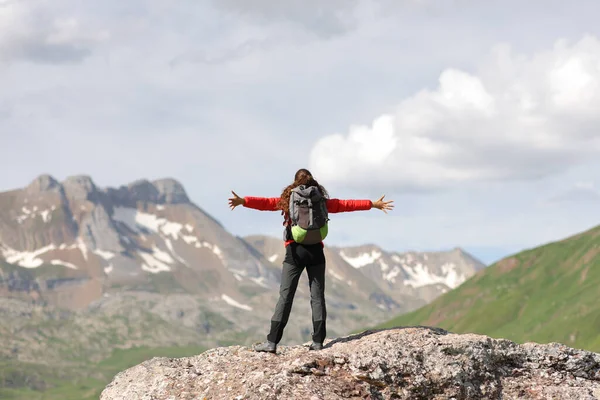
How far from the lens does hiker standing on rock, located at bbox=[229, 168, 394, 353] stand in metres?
17.5

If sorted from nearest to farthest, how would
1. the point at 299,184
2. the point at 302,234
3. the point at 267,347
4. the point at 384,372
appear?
the point at 384,372 < the point at 302,234 < the point at 267,347 < the point at 299,184

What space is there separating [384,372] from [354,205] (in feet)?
16.3

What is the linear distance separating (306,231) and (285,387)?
4.25 meters

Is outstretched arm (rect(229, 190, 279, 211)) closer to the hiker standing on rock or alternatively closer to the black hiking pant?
the hiker standing on rock

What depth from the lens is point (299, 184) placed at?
58.8 ft

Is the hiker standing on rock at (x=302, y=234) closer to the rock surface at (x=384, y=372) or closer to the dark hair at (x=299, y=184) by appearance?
the dark hair at (x=299, y=184)

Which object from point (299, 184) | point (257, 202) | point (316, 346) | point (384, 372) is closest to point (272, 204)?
point (257, 202)

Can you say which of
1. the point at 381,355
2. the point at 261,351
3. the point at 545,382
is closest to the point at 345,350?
the point at 381,355

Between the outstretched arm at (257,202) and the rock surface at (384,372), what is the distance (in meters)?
3.87

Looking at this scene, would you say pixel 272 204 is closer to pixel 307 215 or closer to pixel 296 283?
pixel 307 215

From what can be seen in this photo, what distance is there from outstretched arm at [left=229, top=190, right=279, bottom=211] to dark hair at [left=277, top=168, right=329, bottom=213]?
0.24 metres

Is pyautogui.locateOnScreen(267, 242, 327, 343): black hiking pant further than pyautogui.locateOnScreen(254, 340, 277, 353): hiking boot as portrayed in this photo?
Yes

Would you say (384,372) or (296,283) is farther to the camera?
(296,283)

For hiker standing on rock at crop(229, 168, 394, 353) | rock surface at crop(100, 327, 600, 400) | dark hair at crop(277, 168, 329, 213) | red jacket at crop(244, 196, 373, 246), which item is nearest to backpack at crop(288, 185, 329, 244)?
hiker standing on rock at crop(229, 168, 394, 353)
